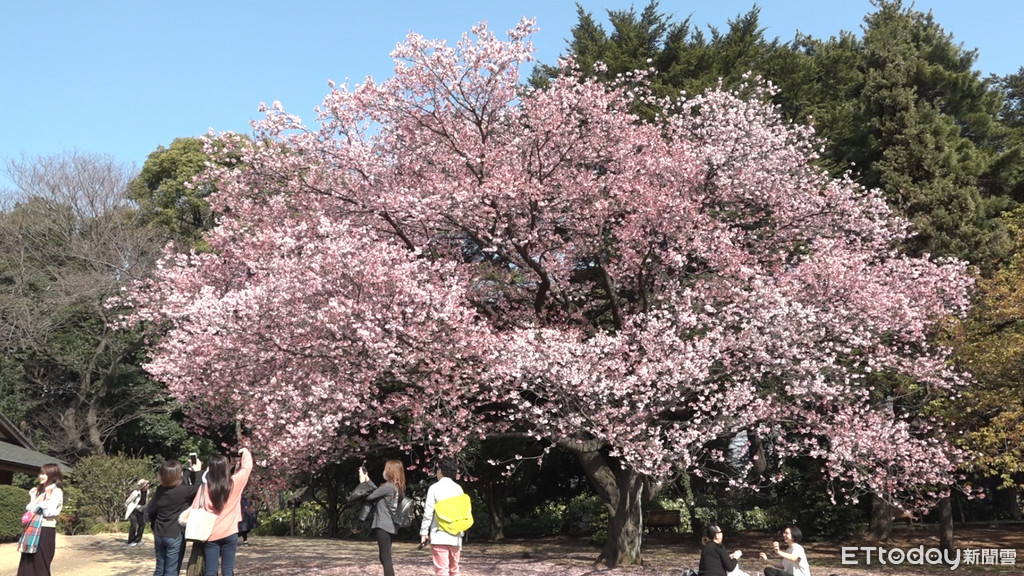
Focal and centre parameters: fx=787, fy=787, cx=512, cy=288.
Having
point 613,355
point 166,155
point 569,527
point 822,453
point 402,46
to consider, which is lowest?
point 569,527

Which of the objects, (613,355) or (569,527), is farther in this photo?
(569,527)

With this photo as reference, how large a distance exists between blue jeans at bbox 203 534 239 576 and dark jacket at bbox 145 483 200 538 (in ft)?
2.04

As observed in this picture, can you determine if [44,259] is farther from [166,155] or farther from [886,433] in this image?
[886,433]

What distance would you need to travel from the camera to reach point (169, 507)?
7836 mm

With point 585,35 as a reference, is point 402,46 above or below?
below

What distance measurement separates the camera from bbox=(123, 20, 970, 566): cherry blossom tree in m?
11.9

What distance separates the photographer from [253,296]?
12.1 metres

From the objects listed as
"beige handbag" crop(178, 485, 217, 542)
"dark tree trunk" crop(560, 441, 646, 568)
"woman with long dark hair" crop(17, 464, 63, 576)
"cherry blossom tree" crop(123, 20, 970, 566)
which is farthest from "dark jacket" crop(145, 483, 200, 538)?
"dark tree trunk" crop(560, 441, 646, 568)

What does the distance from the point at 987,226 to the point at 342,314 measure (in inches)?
616

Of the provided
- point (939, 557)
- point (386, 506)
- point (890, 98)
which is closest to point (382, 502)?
point (386, 506)

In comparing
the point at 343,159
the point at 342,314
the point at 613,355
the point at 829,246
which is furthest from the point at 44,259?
the point at 829,246

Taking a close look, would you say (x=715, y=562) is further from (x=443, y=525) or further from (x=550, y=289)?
(x=550, y=289)

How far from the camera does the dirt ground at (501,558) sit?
43.3 ft

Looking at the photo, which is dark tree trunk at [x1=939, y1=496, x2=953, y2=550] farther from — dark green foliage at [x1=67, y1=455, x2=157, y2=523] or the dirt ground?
dark green foliage at [x1=67, y1=455, x2=157, y2=523]
